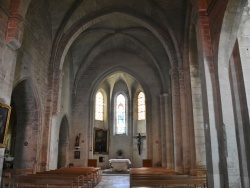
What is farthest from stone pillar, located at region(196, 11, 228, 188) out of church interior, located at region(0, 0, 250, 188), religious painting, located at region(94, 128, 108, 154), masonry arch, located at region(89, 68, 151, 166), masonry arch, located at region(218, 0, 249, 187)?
→ religious painting, located at region(94, 128, 108, 154)

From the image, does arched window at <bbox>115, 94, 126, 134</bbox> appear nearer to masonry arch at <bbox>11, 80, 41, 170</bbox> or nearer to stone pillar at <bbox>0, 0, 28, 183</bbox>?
masonry arch at <bbox>11, 80, 41, 170</bbox>

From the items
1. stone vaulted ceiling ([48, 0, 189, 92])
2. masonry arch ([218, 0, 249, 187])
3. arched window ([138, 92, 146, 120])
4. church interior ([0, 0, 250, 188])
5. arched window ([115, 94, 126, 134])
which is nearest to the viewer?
masonry arch ([218, 0, 249, 187])

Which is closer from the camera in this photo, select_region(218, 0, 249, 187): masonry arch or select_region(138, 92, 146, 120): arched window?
select_region(218, 0, 249, 187): masonry arch

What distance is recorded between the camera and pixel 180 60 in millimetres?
13203

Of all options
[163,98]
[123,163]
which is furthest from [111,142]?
[163,98]

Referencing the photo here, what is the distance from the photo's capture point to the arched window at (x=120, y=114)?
25531 mm

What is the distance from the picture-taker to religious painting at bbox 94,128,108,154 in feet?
76.0

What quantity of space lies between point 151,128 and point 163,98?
2685 mm

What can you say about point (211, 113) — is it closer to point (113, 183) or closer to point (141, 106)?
point (113, 183)

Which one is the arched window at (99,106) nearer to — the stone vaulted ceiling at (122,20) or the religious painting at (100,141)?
the religious painting at (100,141)

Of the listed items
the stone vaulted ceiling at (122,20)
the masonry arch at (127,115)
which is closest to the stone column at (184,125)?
the stone vaulted ceiling at (122,20)

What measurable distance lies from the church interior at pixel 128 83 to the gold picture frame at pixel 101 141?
0.30ft

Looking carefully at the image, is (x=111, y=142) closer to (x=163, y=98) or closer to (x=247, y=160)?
(x=163, y=98)

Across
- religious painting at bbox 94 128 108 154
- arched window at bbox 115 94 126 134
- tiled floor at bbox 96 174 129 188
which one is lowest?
tiled floor at bbox 96 174 129 188
